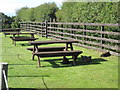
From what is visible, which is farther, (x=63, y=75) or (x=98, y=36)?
(x=98, y=36)

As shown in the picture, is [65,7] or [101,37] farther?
[65,7]

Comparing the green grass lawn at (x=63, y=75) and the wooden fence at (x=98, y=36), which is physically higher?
the wooden fence at (x=98, y=36)

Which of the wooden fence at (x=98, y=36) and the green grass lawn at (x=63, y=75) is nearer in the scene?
the green grass lawn at (x=63, y=75)

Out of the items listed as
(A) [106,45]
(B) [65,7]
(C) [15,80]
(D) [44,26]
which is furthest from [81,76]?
(D) [44,26]

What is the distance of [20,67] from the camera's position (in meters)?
7.25

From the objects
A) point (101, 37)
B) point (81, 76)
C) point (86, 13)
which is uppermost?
point (86, 13)

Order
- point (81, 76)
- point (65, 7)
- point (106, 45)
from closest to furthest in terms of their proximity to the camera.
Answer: point (81, 76)
point (106, 45)
point (65, 7)

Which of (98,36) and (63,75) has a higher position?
(98,36)

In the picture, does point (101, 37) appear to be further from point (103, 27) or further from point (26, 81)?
point (26, 81)

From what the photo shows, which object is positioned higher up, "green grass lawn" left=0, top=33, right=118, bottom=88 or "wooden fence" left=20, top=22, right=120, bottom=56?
"wooden fence" left=20, top=22, right=120, bottom=56

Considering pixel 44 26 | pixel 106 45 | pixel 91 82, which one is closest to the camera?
pixel 91 82

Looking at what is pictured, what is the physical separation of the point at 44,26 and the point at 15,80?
15.2 meters

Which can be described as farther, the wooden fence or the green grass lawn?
the wooden fence

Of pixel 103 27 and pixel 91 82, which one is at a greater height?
pixel 103 27
